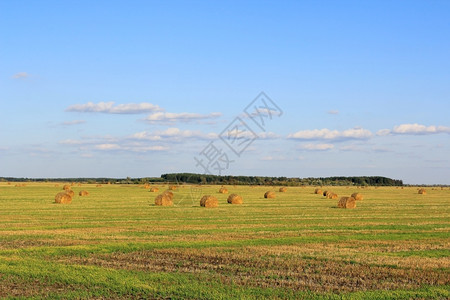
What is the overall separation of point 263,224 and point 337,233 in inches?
178

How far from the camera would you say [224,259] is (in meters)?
16.0

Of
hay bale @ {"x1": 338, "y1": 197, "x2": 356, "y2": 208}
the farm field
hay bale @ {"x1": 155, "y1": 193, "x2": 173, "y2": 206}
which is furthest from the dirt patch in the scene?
hay bale @ {"x1": 155, "y1": 193, "x2": 173, "y2": 206}

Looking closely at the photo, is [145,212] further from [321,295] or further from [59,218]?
[321,295]

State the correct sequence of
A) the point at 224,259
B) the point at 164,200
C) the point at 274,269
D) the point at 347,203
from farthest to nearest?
the point at 164,200 < the point at 347,203 < the point at 224,259 < the point at 274,269

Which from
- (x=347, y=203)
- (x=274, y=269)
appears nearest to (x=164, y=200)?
(x=347, y=203)

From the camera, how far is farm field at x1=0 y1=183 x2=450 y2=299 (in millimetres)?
12164

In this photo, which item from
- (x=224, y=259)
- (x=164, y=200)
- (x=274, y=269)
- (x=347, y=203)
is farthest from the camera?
(x=164, y=200)

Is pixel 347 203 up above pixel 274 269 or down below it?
above

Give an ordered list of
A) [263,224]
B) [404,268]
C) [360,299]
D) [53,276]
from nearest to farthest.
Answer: [360,299] → [53,276] → [404,268] → [263,224]

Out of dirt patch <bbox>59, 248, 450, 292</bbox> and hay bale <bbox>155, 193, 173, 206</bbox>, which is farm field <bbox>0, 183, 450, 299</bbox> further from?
hay bale <bbox>155, 193, 173, 206</bbox>

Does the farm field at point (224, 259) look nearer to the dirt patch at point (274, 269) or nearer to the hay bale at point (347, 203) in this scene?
the dirt patch at point (274, 269)

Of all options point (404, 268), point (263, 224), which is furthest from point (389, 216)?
point (404, 268)

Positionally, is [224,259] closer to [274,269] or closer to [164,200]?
[274,269]

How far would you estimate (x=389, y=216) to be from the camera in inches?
1236
